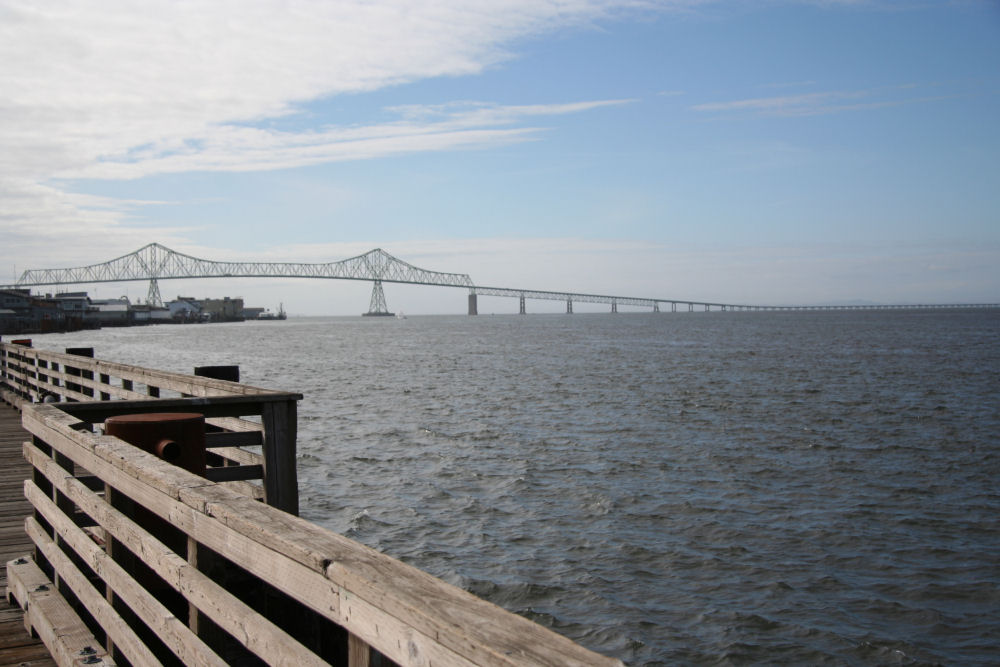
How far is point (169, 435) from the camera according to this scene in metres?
4.58

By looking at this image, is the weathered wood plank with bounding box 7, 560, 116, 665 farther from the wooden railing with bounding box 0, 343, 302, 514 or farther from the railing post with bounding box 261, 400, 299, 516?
the railing post with bounding box 261, 400, 299, 516

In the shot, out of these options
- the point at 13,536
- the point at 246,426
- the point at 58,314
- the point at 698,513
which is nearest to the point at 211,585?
the point at 246,426

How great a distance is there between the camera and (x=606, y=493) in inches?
532

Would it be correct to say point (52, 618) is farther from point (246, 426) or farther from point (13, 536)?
point (13, 536)

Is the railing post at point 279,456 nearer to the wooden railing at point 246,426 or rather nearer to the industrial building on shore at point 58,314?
the wooden railing at point 246,426

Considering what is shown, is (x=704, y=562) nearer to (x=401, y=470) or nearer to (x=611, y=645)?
(x=611, y=645)

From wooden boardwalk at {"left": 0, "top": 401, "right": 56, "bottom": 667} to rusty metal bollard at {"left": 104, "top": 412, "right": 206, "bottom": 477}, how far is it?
1156 mm

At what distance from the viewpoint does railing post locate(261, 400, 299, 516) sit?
569cm

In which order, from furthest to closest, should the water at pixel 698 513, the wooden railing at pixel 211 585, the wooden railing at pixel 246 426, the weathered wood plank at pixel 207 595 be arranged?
the water at pixel 698 513 → the wooden railing at pixel 246 426 → the weathered wood plank at pixel 207 595 → the wooden railing at pixel 211 585

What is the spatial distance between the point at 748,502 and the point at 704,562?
124 inches

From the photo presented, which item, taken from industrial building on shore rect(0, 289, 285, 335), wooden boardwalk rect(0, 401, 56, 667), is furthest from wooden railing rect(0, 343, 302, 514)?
industrial building on shore rect(0, 289, 285, 335)

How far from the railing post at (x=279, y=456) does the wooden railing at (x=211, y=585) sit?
1.25ft

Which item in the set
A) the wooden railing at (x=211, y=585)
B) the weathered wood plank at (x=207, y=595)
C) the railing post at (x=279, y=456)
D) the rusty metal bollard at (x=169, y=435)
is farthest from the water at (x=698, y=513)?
the weathered wood plank at (x=207, y=595)

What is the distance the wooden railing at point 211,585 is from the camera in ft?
5.30
